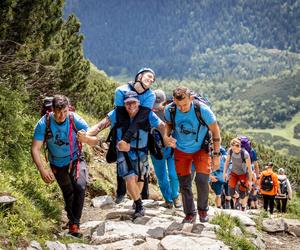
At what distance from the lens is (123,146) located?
7.13 m

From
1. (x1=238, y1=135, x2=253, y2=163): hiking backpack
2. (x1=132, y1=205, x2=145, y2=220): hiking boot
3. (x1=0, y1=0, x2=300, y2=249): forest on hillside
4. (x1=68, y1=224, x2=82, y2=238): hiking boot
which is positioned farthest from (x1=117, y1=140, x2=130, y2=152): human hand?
(x1=238, y1=135, x2=253, y2=163): hiking backpack

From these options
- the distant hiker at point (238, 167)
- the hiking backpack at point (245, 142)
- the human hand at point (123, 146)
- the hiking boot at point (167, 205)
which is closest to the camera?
the human hand at point (123, 146)

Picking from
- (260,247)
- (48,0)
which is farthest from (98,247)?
(48,0)

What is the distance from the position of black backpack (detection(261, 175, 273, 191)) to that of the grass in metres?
6.42

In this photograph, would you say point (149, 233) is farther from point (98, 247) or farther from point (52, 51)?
point (52, 51)

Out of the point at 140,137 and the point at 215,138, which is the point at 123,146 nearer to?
the point at 140,137

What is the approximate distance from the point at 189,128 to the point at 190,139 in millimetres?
201

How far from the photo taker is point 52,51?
14414 millimetres

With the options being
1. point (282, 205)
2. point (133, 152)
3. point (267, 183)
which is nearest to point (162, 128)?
point (133, 152)

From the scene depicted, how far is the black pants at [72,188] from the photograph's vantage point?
23.2ft

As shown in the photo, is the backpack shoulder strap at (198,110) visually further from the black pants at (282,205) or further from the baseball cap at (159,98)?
the black pants at (282,205)

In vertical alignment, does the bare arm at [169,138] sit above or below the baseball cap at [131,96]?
below

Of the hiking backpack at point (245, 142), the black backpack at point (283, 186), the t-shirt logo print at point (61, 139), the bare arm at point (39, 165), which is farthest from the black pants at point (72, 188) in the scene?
the black backpack at point (283, 186)

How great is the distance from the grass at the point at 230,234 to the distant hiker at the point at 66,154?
2237mm
